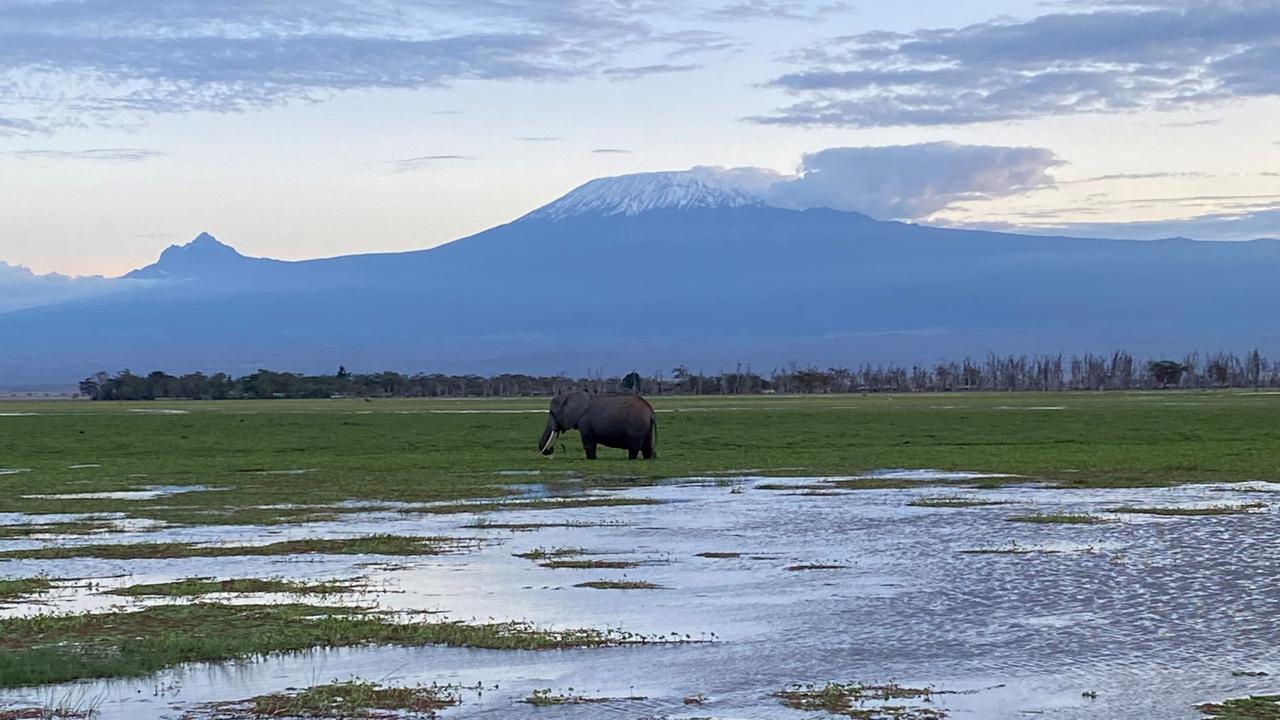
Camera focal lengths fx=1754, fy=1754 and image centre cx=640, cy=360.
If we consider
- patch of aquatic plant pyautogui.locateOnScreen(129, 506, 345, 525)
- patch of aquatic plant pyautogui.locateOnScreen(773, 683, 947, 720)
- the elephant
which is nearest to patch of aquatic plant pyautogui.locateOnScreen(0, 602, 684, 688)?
patch of aquatic plant pyautogui.locateOnScreen(773, 683, 947, 720)

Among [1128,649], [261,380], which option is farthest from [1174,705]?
[261,380]

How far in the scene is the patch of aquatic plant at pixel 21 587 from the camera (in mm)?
17672

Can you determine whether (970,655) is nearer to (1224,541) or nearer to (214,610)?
(214,610)

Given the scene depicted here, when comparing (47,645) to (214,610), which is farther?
(214,610)

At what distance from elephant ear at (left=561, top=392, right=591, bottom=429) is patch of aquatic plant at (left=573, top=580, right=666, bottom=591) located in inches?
1001

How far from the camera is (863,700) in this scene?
40.5 ft

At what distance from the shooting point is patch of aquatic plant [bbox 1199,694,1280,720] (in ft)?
38.3

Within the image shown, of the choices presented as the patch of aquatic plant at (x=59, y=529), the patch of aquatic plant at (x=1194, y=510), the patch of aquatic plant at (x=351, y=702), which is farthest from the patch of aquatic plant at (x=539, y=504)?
the patch of aquatic plant at (x=351, y=702)

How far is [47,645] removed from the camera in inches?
573

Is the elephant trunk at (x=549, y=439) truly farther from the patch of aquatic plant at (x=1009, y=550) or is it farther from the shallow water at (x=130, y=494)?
the patch of aquatic plant at (x=1009, y=550)

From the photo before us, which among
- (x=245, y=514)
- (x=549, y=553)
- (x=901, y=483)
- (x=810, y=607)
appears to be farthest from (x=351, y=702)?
(x=901, y=483)

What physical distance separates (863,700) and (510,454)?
34.4 metres

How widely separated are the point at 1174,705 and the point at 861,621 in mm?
4108

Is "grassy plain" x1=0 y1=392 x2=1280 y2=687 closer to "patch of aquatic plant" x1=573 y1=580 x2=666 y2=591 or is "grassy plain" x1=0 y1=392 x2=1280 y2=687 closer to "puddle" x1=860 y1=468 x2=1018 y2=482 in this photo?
"puddle" x1=860 y1=468 x2=1018 y2=482
